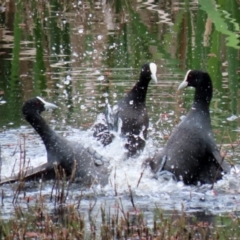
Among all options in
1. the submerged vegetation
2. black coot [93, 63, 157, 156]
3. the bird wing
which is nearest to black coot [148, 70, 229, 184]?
the bird wing

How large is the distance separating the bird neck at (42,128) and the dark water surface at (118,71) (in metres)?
0.43

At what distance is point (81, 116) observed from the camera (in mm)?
9922

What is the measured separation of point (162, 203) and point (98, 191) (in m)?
0.63

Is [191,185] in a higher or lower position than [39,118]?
lower

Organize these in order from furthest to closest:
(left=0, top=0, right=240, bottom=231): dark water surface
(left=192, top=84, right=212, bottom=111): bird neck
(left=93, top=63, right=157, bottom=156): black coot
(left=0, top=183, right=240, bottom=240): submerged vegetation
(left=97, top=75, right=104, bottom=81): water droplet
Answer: (left=97, top=75, right=104, bottom=81): water droplet, (left=93, top=63, right=157, bottom=156): black coot, (left=192, top=84, right=212, bottom=111): bird neck, (left=0, top=0, right=240, bottom=231): dark water surface, (left=0, top=183, right=240, bottom=240): submerged vegetation

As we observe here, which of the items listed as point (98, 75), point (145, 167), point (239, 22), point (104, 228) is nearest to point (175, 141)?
point (145, 167)

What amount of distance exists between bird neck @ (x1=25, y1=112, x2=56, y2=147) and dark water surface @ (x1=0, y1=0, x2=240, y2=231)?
430 millimetres

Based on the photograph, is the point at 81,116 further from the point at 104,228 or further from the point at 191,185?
the point at 104,228

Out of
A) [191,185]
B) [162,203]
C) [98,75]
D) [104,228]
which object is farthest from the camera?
[98,75]

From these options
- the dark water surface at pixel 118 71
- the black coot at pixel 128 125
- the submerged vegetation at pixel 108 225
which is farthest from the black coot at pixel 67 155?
the submerged vegetation at pixel 108 225

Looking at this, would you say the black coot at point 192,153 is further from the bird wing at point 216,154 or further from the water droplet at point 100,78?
the water droplet at point 100,78

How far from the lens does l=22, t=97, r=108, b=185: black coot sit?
7.89 m

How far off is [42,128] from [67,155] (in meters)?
0.35

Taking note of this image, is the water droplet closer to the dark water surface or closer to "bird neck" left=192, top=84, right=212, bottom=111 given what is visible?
the dark water surface
